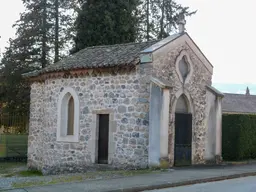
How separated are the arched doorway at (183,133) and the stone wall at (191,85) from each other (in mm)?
223

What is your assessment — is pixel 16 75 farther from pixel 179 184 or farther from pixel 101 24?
pixel 179 184

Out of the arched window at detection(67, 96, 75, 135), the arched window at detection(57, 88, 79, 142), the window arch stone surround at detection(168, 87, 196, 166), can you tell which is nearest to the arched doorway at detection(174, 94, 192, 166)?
the window arch stone surround at detection(168, 87, 196, 166)

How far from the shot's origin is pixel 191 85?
54.7 feet

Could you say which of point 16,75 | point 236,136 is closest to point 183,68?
point 236,136

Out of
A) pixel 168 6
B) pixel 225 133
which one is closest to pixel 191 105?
pixel 225 133

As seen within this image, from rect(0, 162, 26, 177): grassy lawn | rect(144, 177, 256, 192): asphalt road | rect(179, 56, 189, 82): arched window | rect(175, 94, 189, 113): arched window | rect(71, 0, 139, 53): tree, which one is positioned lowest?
rect(0, 162, 26, 177): grassy lawn

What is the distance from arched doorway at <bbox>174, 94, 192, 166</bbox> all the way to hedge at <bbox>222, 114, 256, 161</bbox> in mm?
4097

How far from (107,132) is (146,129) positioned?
1925mm

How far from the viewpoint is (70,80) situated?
16.9 m

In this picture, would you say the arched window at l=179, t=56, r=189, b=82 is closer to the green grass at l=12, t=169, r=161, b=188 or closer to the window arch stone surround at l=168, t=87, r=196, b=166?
the window arch stone surround at l=168, t=87, r=196, b=166

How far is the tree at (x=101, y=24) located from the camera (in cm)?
2631

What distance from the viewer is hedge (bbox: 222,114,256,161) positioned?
64.6 ft

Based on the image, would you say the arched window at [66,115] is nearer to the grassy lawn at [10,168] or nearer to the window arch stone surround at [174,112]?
the grassy lawn at [10,168]

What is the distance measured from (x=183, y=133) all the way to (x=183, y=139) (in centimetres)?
24
